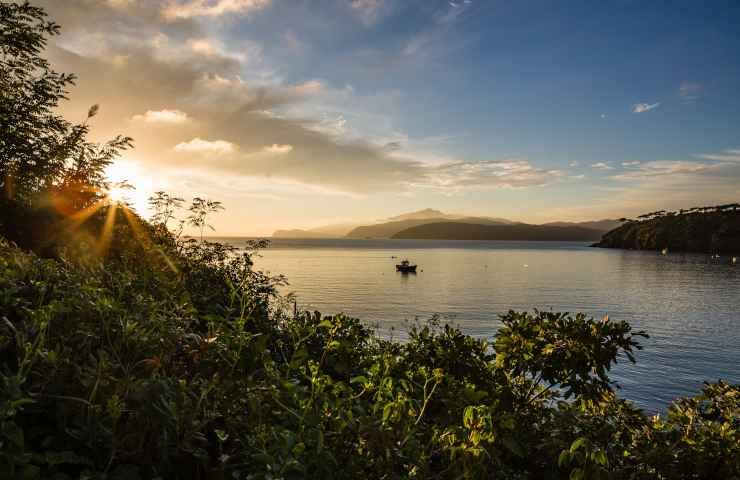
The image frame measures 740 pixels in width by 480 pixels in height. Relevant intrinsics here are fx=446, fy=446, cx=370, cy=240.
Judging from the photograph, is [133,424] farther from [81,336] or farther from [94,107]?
[94,107]

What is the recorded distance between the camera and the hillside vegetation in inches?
88.4

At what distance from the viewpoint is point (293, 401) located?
2.66 meters

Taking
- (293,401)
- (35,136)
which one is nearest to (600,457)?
(293,401)

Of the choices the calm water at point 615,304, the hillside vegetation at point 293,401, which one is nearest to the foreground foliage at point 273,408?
the hillside vegetation at point 293,401

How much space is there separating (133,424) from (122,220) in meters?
11.5

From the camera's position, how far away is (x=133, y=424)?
93.6 inches

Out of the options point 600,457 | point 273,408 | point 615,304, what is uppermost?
point 273,408

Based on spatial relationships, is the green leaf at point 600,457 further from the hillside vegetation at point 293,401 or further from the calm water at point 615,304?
the calm water at point 615,304

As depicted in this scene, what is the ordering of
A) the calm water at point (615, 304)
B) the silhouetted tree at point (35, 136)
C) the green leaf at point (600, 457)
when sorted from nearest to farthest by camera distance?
the green leaf at point (600, 457) → the silhouetted tree at point (35, 136) → the calm water at point (615, 304)

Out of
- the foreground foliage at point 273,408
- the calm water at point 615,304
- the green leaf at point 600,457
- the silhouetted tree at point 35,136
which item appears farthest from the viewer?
the calm water at point 615,304

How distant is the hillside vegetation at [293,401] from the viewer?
224 centimetres

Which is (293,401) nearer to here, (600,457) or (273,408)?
(273,408)

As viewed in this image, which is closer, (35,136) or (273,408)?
(273,408)

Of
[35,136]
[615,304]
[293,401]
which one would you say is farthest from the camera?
[615,304]
